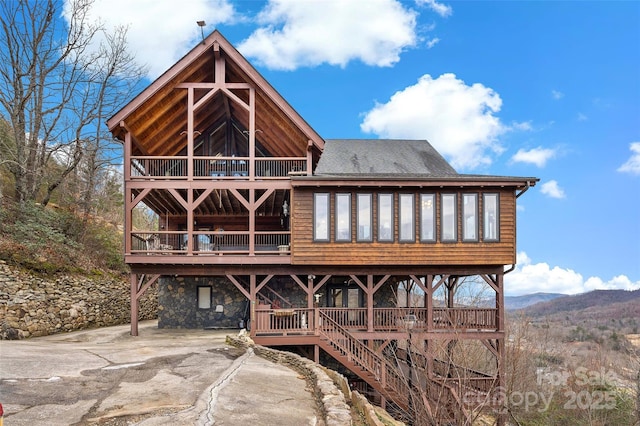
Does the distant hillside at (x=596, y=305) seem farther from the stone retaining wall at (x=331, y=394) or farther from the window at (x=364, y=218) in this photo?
the stone retaining wall at (x=331, y=394)

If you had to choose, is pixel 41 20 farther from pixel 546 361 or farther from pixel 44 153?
pixel 546 361

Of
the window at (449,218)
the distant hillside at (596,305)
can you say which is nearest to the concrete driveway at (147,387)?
the window at (449,218)

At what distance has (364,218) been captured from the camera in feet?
54.3

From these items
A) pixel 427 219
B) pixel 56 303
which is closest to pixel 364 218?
pixel 427 219

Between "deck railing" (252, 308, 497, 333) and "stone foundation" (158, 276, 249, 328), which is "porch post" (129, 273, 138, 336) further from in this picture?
"deck railing" (252, 308, 497, 333)

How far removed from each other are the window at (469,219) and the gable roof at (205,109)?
6.12m

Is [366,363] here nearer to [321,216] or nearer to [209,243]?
[321,216]

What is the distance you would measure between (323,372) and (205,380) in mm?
2869

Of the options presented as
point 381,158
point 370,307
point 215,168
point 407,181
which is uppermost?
point 381,158

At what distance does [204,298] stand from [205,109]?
328 inches

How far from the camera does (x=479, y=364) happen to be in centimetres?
2398

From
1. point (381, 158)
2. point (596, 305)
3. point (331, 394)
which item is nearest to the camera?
point (331, 394)

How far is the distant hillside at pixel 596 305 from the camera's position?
72.0m

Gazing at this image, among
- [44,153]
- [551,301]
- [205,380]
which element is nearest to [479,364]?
[205,380]
